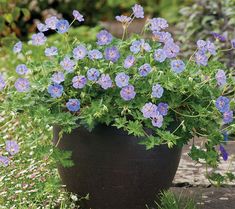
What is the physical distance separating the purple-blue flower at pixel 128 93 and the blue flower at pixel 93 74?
13cm

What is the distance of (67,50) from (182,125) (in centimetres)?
65

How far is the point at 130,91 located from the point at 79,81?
0.23m

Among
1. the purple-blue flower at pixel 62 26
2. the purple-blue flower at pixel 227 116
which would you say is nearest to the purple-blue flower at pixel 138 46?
the purple-blue flower at pixel 62 26

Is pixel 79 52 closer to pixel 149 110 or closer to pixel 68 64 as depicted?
pixel 68 64

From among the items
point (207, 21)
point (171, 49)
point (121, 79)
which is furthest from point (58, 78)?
point (207, 21)

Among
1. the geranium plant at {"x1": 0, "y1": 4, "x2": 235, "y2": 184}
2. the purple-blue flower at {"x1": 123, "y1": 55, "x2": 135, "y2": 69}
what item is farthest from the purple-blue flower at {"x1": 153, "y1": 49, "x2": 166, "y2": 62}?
the purple-blue flower at {"x1": 123, "y1": 55, "x2": 135, "y2": 69}

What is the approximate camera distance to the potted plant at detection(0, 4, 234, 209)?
10.2 ft

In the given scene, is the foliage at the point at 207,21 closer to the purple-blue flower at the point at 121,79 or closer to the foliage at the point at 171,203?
the foliage at the point at 171,203

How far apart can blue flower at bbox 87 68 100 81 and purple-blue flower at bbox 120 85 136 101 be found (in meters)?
0.13

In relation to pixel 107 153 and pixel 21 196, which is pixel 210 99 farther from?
pixel 21 196

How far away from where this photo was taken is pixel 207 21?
236 inches

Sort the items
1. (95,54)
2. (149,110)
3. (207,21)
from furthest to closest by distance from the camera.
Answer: (207,21)
(95,54)
(149,110)

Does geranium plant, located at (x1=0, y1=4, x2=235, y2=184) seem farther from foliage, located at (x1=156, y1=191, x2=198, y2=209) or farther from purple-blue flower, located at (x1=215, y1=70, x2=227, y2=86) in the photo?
foliage, located at (x1=156, y1=191, x2=198, y2=209)

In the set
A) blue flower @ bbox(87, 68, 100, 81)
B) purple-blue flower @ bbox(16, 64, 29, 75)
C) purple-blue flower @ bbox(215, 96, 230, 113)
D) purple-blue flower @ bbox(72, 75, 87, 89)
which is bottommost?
purple-blue flower @ bbox(215, 96, 230, 113)
